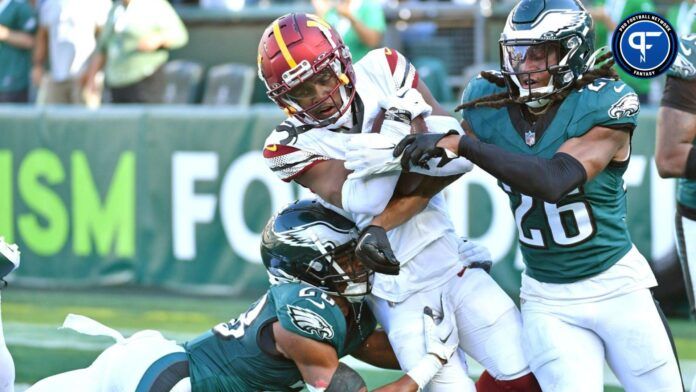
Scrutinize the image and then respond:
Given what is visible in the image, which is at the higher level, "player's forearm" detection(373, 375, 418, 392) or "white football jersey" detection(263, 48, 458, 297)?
"white football jersey" detection(263, 48, 458, 297)

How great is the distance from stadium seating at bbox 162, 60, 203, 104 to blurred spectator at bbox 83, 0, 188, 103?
66 centimetres

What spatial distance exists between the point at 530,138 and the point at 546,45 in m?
0.31

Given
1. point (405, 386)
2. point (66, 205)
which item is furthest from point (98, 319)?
point (405, 386)

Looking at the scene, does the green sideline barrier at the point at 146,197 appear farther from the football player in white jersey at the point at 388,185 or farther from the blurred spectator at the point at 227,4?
the football player in white jersey at the point at 388,185

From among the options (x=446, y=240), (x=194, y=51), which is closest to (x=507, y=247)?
(x=446, y=240)

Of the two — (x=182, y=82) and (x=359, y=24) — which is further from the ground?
(x=359, y=24)

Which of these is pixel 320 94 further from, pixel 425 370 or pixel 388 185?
pixel 425 370

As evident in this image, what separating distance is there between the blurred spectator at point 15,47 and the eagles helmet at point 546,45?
22.3 ft

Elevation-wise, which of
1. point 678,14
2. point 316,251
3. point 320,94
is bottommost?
point 678,14

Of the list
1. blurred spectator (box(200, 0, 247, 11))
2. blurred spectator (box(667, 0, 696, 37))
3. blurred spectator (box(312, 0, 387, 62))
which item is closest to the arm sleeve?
blurred spectator (box(667, 0, 696, 37))

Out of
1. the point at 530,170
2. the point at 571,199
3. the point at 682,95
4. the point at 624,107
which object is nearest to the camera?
the point at 530,170

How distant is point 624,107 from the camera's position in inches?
151

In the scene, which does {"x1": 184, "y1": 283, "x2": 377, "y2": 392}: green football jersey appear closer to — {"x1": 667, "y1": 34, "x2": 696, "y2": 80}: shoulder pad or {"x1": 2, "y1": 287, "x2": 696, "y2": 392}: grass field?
{"x1": 667, "y1": 34, "x2": 696, "y2": 80}: shoulder pad

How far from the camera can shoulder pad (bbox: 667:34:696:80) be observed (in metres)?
4.61
